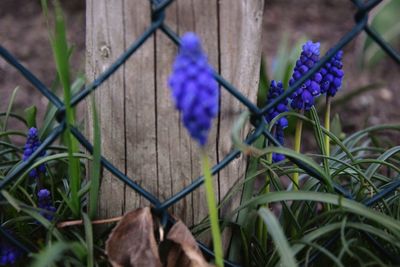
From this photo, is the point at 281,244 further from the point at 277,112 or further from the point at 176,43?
the point at 277,112

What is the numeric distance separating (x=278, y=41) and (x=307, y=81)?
10.3ft

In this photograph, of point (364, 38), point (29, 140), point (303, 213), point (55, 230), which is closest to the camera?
point (55, 230)

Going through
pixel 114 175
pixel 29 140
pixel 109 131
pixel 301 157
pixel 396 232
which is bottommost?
pixel 396 232

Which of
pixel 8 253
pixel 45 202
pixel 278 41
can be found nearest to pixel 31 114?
pixel 45 202

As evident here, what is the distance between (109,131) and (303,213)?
702 mm

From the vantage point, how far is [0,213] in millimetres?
1964

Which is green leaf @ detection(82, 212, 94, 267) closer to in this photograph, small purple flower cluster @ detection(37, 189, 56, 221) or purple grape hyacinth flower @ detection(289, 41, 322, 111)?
small purple flower cluster @ detection(37, 189, 56, 221)

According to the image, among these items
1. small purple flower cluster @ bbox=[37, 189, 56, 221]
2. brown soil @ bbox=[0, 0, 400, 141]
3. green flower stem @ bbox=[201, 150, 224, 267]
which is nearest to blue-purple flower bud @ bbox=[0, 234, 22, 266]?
small purple flower cluster @ bbox=[37, 189, 56, 221]

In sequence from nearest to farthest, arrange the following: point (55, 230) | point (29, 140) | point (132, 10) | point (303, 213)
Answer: point (132, 10), point (55, 230), point (29, 140), point (303, 213)

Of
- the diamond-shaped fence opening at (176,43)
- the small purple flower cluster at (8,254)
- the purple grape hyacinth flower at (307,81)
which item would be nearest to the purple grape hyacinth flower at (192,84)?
the diamond-shaped fence opening at (176,43)

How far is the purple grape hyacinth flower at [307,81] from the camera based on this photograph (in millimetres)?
1790

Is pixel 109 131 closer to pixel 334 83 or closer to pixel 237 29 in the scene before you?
pixel 237 29

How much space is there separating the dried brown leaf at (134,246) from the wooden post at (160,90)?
0.13 metres

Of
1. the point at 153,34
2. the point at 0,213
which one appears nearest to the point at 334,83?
the point at 153,34
